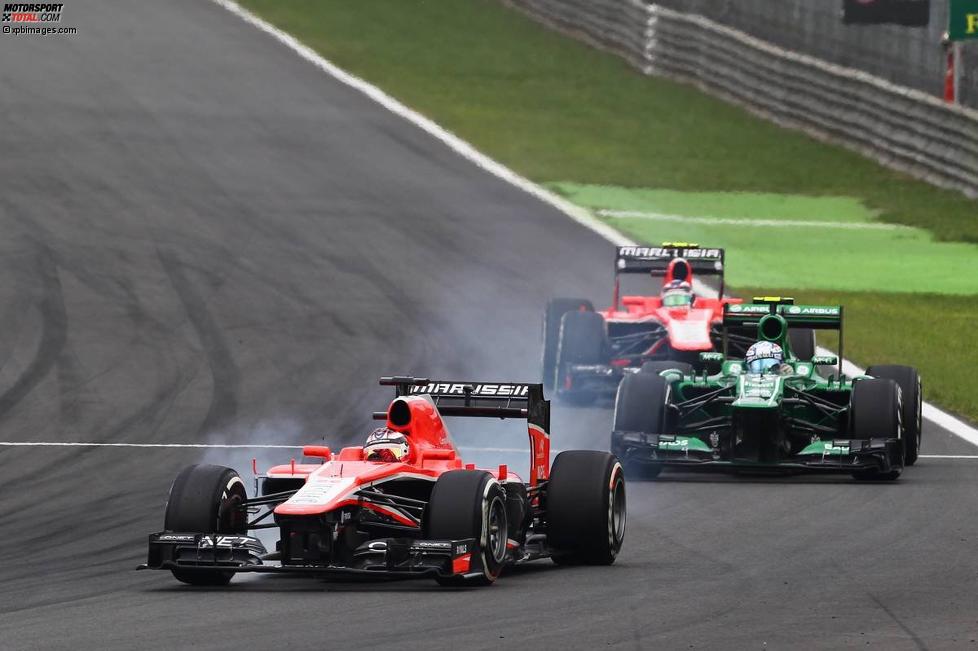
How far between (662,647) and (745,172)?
3053 centimetres

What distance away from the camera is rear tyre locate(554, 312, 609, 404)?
24.1m

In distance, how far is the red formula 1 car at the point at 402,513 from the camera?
1295 cm

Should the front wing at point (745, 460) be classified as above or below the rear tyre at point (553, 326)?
below

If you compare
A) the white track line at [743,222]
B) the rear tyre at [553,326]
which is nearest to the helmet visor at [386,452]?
the rear tyre at [553,326]

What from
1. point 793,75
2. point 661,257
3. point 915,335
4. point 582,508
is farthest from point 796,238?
point 582,508

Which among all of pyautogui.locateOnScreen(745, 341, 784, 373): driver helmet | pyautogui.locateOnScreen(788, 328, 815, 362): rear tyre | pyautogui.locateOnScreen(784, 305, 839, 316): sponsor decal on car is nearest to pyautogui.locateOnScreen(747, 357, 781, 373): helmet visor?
pyautogui.locateOnScreen(745, 341, 784, 373): driver helmet

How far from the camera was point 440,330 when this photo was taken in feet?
89.0

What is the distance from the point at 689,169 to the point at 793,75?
4381mm

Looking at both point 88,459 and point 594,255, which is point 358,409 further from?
point 594,255

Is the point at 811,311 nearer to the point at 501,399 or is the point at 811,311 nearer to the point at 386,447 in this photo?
the point at 501,399

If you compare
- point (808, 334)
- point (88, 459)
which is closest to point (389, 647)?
point (88, 459)

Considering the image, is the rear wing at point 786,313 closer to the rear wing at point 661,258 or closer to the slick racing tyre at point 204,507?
the rear wing at point 661,258

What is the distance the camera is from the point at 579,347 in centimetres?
2416

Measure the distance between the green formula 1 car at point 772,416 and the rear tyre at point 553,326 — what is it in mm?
4010
